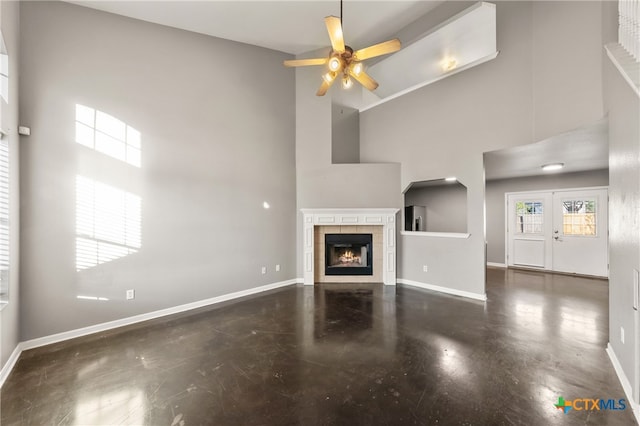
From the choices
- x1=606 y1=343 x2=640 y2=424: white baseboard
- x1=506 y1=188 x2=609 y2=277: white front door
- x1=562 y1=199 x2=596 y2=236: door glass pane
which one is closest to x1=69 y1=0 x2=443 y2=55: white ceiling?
x1=606 y1=343 x2=640 y2=424: white baseboard

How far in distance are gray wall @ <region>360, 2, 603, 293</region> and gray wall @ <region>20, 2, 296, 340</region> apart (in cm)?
233

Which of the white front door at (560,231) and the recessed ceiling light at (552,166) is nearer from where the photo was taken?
the recessed ceiling light at (552,166)

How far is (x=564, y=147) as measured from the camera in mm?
3746

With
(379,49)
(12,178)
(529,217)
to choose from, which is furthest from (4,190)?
(529,217)

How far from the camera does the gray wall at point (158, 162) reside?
287 cm

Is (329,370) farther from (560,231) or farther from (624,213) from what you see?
(560,231)

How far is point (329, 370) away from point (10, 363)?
9.98ft

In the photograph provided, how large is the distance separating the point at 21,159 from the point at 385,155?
542cm

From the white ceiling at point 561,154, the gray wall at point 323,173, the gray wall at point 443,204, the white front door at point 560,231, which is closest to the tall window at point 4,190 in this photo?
the gray wall at point 323,173

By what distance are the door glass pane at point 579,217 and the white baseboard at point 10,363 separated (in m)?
9.40

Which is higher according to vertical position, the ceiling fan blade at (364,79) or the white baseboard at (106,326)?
the ceiling fan blade at (364,79)

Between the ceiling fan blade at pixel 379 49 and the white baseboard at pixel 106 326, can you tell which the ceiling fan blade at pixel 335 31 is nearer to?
the ceiling fan blade at pixel 379 49

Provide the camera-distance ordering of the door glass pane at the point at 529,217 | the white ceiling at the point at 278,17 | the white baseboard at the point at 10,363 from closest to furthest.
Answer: the white baseboard at the point at 10,363, the white ceiling at the point at 278,17, the door glass pane at the point at 529,217

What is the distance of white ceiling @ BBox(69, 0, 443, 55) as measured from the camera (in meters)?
3.50
